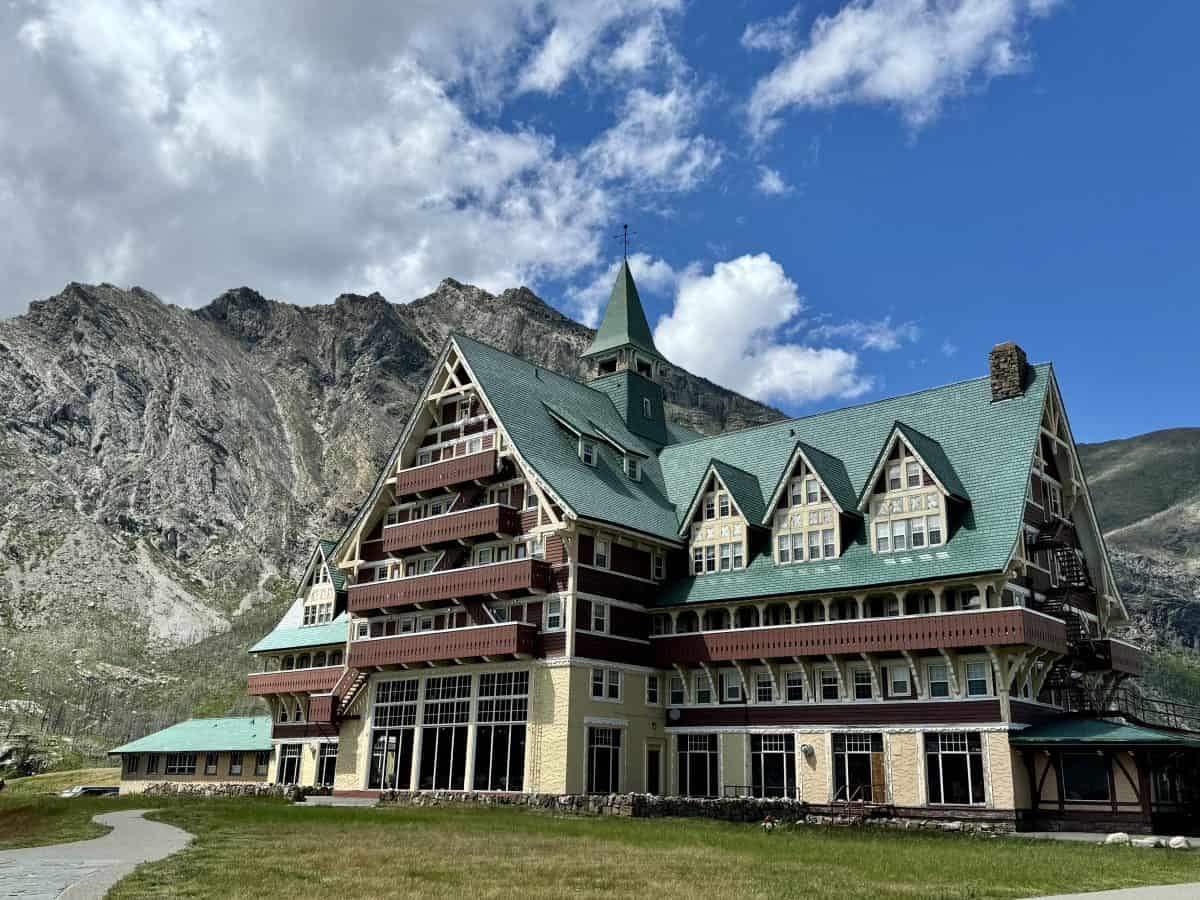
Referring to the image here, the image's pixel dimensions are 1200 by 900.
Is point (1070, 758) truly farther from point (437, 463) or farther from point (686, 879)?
point (437, 463)

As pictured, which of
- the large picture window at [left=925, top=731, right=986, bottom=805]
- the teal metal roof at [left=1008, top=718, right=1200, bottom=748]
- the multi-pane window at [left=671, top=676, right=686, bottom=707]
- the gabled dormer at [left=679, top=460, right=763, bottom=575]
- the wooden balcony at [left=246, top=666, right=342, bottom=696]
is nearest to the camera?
the teal metal roof at [left=1008, top=718, right=1200, bottom=748]

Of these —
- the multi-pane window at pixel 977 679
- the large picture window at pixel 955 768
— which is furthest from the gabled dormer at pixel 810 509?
the large picture window at pixel 955 768

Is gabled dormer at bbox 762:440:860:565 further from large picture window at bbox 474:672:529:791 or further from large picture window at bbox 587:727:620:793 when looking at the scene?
large picture window at bbox 474:672:529:791

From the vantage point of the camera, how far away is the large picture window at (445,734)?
51206mm

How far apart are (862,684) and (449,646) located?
61.7ft

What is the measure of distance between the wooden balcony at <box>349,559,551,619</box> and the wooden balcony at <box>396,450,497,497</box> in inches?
179

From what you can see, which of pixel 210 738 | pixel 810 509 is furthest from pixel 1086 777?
pixel 210 738

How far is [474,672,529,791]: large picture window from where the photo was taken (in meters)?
48.8

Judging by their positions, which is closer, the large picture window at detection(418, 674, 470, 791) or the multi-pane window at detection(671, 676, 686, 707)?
the large picture window at detection(418, 674, 470, 791)

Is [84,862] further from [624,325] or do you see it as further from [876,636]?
[624,325]

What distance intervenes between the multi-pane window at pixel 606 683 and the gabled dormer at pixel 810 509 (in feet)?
30.0

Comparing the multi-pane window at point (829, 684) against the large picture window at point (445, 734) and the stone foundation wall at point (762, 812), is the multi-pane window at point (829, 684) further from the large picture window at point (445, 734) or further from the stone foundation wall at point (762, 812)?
the large picture window at point (445, 734)

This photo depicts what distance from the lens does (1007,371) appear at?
4969 centimetres

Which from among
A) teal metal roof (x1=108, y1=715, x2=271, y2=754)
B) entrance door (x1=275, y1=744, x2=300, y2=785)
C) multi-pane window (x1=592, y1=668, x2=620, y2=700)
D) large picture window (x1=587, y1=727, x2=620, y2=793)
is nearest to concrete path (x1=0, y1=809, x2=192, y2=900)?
large picture window (x1=587, y1=727, x2=620, y2=793)
